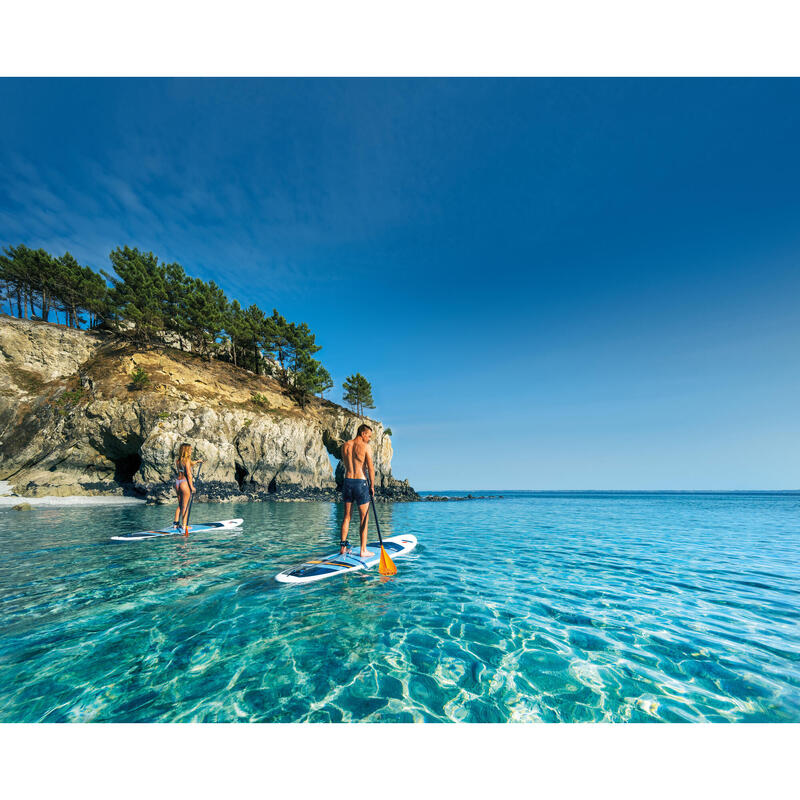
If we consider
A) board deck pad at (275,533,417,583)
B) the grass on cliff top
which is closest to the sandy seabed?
the grass on cliff top

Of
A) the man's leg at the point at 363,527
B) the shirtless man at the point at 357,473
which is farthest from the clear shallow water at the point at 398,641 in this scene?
the shirtless man at the point at 357,473

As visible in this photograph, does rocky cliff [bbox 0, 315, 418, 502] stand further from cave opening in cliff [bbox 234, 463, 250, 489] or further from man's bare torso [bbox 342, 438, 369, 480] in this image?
man's bare torso [bbox 342, 438, 369, 480]

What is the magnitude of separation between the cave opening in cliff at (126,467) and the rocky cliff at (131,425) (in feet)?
0.37

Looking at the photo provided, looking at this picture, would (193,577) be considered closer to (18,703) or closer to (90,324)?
(18,703)

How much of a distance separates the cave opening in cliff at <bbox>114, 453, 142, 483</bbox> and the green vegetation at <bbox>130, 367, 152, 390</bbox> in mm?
7179

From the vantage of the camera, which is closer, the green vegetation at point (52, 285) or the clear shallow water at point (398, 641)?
the clear shallow water at point (398, 641)

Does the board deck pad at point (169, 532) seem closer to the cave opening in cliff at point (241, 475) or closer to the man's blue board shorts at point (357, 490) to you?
the man's blue board shorts at point (357, 490)

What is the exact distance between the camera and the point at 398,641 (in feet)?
15.1

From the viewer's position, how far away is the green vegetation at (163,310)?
39.7 metres

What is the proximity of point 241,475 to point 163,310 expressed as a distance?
27206 mm

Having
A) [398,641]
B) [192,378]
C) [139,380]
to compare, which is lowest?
[398,641]

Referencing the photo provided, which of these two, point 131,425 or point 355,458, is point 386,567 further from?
point 131,425

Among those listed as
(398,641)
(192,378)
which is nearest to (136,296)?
(192,378)
